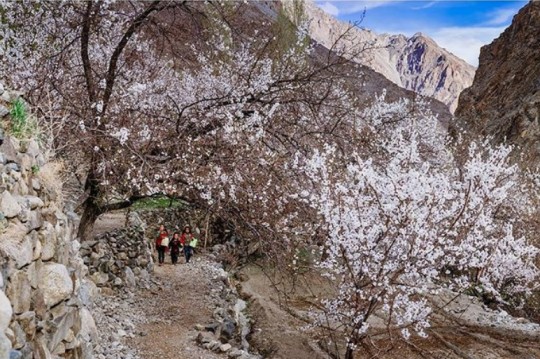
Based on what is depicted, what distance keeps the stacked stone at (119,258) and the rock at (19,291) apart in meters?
7.11

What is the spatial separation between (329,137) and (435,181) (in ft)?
7.61

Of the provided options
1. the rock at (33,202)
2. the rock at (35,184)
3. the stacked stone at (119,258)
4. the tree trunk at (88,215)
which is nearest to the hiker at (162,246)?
the stacked stone at (119,258)

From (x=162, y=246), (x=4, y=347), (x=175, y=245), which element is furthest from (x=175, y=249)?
(x=4, y=347)

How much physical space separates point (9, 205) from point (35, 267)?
0.52 meters

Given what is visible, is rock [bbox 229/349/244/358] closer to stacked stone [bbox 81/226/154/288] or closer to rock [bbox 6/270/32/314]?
stacked stone [bbox 81/226/154/288]

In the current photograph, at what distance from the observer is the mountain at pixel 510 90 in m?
28.1

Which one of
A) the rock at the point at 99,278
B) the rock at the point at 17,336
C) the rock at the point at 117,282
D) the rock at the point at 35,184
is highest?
the rock at the point at 35,184

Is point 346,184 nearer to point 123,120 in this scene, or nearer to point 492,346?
point 123,120

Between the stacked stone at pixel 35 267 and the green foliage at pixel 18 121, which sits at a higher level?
the green foliage at pixel 18 121

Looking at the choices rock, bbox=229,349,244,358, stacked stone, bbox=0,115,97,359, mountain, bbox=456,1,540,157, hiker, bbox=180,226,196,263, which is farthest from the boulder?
mountain, bbox=456,1,540,157

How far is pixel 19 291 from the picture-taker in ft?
10.9

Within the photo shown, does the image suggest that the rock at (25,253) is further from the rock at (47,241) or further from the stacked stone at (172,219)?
the stacked stone at (172,219)

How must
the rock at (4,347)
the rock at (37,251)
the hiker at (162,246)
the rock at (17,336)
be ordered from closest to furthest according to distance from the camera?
the rock at (4,347)
the rock at (17,336)
the rock at (37,251)
the hiker at (162,246)

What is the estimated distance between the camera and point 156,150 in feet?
27.6
